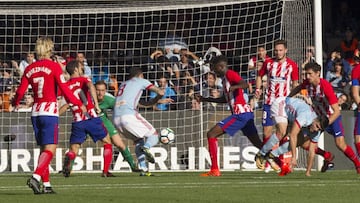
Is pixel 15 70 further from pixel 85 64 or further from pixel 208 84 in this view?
pixel 208 84

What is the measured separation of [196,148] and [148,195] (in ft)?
33.0

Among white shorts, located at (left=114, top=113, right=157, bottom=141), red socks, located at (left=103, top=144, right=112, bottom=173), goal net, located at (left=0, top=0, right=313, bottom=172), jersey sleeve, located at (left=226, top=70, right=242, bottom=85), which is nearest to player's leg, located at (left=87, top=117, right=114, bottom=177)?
red socks, located at (left=103, top=144, right=112, bottom=173)

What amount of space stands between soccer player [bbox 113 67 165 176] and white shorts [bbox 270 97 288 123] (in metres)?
2.02

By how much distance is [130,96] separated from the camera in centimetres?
2178

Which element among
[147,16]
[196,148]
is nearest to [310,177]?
[196,148]

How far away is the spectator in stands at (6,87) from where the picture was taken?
83.3ft

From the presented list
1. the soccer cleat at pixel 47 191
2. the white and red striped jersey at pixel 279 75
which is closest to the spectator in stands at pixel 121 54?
the white and red striped jersey at pixel 279 75

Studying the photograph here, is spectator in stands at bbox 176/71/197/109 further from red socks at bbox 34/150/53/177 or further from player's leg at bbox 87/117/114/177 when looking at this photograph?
red socks at bbox 34/150/53/177

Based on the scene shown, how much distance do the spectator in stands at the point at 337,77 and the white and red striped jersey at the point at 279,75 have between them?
17.6ft

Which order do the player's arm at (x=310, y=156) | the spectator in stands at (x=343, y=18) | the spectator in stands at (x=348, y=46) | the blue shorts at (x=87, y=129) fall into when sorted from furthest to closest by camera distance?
the spectator in stands at (x=343, y=18)
the spectator in stands at (x=348, y=46)
the blue shorts at (x=87, y=129)
the player's arm at (x=310, y=156)

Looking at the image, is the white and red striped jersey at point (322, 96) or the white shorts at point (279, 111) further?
the white shorts at point (279, 111)

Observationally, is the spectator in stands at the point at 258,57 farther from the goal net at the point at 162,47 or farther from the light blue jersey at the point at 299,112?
the light blue jersey at the point at 299,112

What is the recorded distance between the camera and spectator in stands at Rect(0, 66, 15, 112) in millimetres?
25375

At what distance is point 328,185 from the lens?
16625 millimetres
